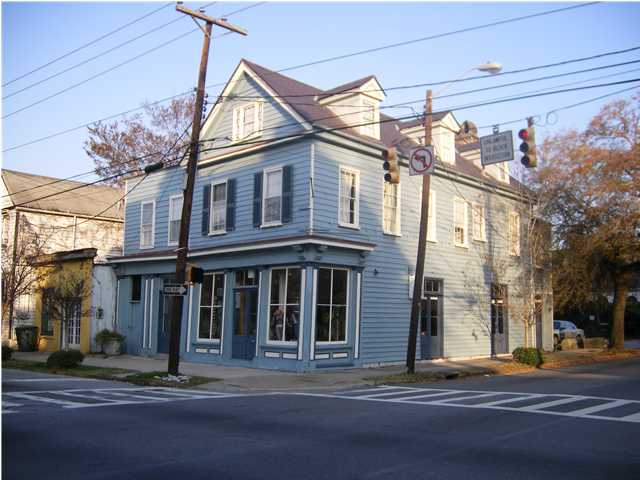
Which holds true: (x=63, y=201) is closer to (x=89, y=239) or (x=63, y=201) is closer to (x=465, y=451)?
(x=89, y=239)

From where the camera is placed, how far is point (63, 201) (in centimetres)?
3697

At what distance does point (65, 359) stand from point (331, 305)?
9052 mm

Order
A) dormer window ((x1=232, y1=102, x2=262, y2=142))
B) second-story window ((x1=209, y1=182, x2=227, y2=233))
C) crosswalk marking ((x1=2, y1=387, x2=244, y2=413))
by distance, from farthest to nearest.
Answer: second-story window ((x1=209, y1=182, x2=227, y2=233))
dormer window ((x1=232, y1=102, x2=262, y2=142))
crosswalk marking ((x1=2, y1=387, x2=244, y2=413))

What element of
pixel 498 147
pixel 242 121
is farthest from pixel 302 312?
pixel 242 121

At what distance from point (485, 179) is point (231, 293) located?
13108 mm

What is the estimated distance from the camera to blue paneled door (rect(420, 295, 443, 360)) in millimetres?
24500

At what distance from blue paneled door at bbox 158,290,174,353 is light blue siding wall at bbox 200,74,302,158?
244 inches

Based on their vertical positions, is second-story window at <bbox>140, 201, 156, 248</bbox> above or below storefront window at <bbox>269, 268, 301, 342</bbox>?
above

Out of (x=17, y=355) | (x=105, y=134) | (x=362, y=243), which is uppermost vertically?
(x=105, y=134)

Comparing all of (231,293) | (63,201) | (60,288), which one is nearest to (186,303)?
(231,293)

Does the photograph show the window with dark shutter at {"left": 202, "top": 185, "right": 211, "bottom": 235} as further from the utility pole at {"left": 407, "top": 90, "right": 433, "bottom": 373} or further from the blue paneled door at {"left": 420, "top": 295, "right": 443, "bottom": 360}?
the utility pole at {"left": 407, "top": 90, "right": 433, "bottom": 373}

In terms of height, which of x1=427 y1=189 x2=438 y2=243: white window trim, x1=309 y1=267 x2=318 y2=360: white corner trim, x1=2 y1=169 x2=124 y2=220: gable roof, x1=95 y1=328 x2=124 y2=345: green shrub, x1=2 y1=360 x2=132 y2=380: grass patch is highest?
x1=2 y1=169 x2=124 y2=220: gable roof

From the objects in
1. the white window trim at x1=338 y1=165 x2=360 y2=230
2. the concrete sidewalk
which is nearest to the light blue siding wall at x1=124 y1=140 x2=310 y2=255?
the white window trim at x1=338 y1=165 x2=360 y2=230

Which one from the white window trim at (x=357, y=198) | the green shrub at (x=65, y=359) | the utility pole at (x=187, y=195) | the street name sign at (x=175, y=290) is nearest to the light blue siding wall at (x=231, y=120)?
the white window trim at (x=357, y=198)
